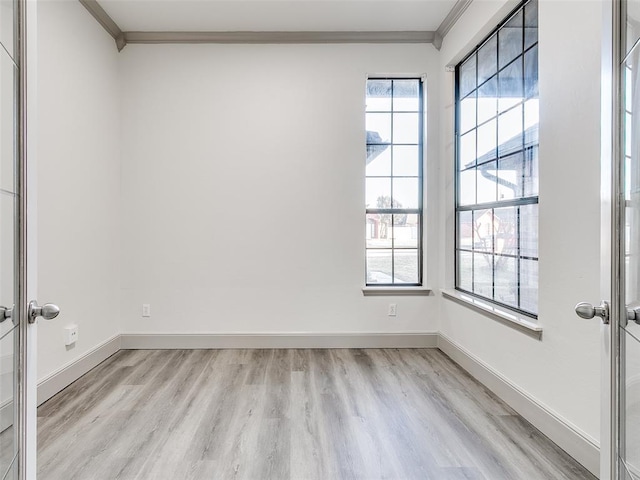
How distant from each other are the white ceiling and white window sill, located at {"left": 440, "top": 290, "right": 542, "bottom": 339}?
2.32 m

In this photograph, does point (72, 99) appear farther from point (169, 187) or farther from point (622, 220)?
point (622, 220)

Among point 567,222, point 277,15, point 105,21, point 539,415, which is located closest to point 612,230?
point 567,222

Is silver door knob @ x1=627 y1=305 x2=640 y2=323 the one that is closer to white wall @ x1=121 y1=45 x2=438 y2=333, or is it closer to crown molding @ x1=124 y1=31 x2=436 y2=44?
white wall @ x1=121 y1=45 x2=438 y2=333

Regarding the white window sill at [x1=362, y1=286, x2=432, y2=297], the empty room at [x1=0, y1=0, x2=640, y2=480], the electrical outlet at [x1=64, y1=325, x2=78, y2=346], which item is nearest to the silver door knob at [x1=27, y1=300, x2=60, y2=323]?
the empty room at [x1=0, y1=0, x2=640, y2=480]

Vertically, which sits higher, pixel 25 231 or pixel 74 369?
pixel 25 231

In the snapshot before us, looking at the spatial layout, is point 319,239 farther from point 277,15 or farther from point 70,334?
point 70,334

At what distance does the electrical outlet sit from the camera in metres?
2.42

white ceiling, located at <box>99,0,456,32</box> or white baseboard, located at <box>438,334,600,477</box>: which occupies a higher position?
white ceiling, located at <box>99,0,456,32</box>

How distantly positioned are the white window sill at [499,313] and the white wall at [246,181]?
845 millimetres

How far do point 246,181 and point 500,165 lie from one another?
206 centimetres

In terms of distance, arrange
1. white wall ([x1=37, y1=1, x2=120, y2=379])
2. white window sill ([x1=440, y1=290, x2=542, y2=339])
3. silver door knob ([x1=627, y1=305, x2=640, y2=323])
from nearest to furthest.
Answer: silver door knob ([x1=627, y1=305, x2=640, y2=323]), white window sill ([x1=440, y1=290, x2=542, y2=339]), white wall ([x1=37, y1=1, x2=120, y2=379])

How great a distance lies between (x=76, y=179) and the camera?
2533 mm

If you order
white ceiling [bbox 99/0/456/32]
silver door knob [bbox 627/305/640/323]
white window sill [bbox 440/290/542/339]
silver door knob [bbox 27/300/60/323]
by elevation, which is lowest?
white window sill [bbox 440/290/542/339]

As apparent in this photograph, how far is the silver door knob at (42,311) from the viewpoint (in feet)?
3.15
